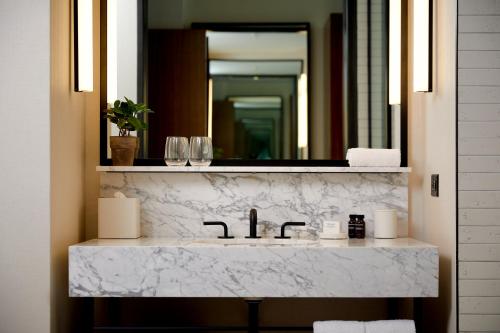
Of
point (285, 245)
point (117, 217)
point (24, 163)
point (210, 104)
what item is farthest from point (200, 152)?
point (24, 163)

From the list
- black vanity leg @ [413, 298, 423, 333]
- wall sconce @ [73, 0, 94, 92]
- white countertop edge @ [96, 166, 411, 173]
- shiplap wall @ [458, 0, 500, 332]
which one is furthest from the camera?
white countertop edge @ [96, 166, 411, 173]

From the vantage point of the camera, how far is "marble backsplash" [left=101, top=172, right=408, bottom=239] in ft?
10.7

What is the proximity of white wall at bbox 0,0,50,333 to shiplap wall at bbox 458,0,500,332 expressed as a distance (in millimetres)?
1689

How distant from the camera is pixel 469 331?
269cm

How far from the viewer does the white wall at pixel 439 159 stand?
2770 mm

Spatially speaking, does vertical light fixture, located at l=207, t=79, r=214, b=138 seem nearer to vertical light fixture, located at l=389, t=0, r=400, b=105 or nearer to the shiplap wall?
vertical light fixture, located at l=389, t=0, r=400, b=105

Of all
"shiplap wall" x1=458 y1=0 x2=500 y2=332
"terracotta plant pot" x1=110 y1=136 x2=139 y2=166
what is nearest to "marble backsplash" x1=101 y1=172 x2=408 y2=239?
"terracotta plant pot" x1=110 y1=136 x2=139 y2=166

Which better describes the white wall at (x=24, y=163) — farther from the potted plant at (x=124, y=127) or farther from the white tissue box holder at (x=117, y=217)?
the potted plant at (x=124, y=127)

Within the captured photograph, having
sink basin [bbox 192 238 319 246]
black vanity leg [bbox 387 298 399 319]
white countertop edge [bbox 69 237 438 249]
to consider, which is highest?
white countertop edge [bbox 69 237 438 249]

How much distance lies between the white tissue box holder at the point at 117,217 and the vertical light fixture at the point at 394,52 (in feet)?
4.53

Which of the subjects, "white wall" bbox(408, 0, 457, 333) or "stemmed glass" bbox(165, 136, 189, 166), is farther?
"stemmed glass" bbox(165, 136, 189, 166)

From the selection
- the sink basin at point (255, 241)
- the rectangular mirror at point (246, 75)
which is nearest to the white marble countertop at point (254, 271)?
the sink basin at point (255, 241)

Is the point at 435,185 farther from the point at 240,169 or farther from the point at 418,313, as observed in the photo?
the point at 240,169

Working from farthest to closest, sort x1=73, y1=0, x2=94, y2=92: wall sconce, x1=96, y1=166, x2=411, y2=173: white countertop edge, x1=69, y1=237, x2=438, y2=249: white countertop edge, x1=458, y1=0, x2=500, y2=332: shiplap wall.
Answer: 1. x1=96, y1=166, x2=411, y2=173: white countertop edge
2. x1=73, y1=0, x2=94, y2=92: wall sconce
3. x1=69, y1=237, x2=438, y2=249: white countertop edge
4. x1=458, y1=0, x2=500, y2=332: shiplap wall
